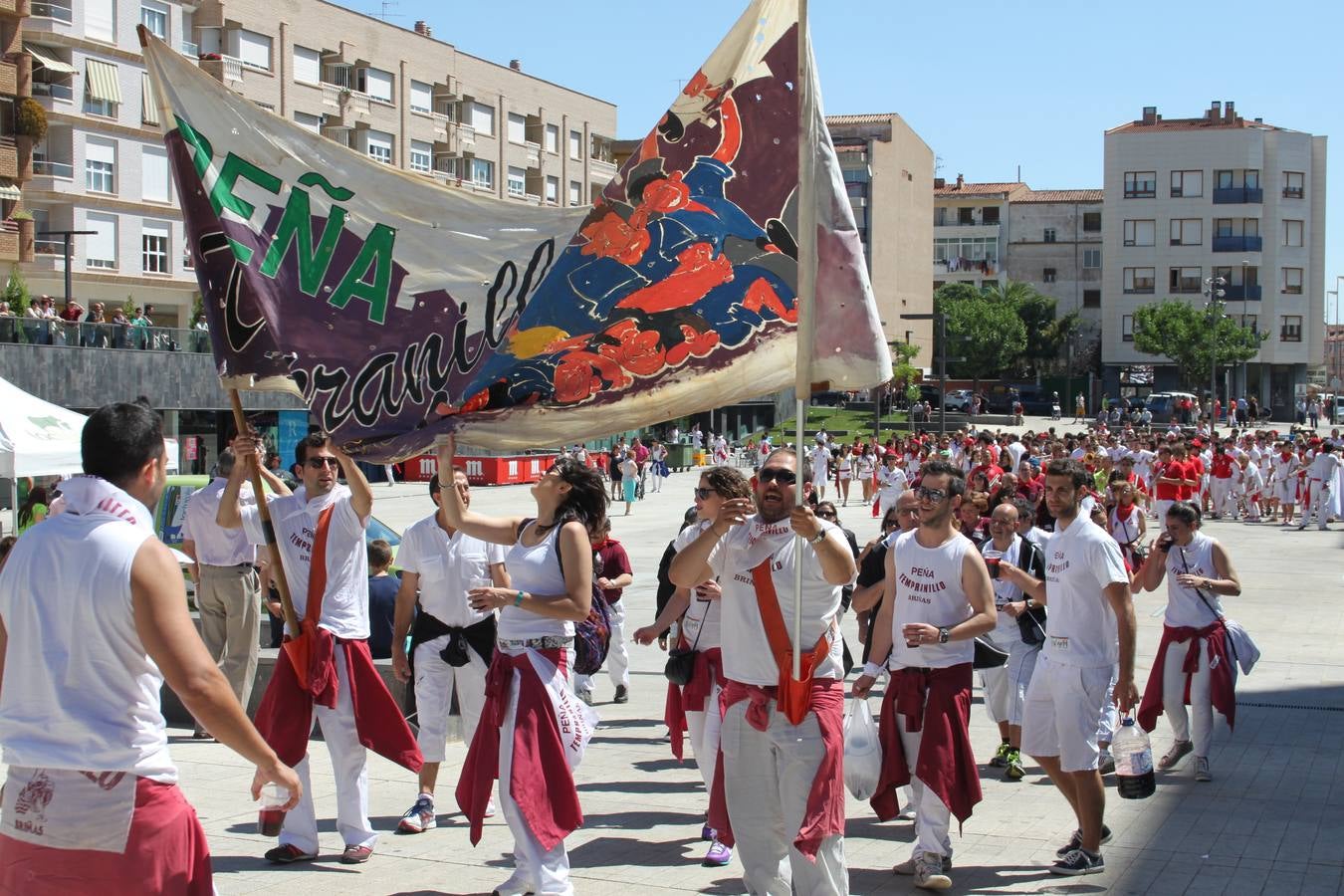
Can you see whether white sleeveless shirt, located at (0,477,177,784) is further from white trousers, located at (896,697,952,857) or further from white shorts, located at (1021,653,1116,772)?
white shorts, located at (1021,653,1116,772)

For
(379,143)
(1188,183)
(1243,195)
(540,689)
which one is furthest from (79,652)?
(1243,195)

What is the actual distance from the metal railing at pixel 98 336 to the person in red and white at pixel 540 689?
1132 inches

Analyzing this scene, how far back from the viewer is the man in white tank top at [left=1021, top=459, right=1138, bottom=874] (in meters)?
6.98

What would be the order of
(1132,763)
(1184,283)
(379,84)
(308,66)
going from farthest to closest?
(1184,283)
(379,84)
(308,66)
(1132,763)

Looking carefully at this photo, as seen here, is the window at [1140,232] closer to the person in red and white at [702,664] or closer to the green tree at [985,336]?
the green tree at [985,336]

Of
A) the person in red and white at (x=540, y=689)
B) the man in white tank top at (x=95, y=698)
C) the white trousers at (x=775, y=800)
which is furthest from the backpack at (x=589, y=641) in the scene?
the man in white tank top at (x=95, y=698)

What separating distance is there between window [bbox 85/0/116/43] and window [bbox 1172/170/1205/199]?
64.7 meters

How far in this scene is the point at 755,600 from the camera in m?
6.07

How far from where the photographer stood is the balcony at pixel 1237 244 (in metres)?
90.8

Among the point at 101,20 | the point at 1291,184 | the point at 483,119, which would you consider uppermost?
the point at 1291,184

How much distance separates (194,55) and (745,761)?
5259 cm

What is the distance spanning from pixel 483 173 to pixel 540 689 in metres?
65.2

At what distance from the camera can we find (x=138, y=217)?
5159 cm

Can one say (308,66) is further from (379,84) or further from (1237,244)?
(1237,244)
